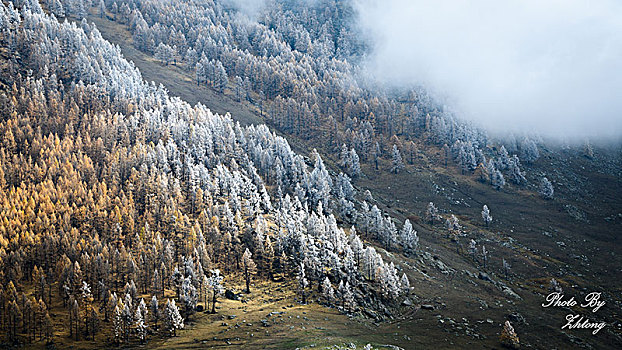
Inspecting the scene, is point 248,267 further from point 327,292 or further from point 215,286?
point 327,292

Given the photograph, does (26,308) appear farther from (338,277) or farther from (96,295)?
(338,277)

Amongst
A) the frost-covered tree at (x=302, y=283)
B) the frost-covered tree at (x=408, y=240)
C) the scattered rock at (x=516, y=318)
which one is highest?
the frost-covered tree at (x=408, y=240)

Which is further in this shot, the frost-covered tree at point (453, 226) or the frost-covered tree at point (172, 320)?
the frost-covered tree at point (453, 226)

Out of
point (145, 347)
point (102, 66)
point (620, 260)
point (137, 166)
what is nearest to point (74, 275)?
point (145, 347)

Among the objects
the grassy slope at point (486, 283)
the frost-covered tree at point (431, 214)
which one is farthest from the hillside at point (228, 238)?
the frost-covered tree at point (431, 214)

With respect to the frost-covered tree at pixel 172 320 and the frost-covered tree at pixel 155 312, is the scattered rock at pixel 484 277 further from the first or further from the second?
the frost-covered tree at pixel 155 312

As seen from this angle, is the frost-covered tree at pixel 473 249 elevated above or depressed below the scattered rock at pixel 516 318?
above

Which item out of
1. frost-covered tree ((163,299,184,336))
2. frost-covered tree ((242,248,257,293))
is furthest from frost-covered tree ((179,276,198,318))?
frost-covered tree ((242,248,257,293))

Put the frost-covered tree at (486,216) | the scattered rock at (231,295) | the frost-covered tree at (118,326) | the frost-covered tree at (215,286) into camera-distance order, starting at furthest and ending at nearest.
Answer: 1. the frost-covered tree at (486,216)
2. the scattered rock at (231,295)
3. the frost-covered tree at (215,286)
4. the frost-covered tree at (118,326)

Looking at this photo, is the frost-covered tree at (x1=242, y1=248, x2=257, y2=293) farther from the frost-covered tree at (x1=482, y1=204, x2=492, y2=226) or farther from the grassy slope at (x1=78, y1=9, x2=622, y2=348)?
the frost-covered tree at (x1=482, y1=204, x2=492, y2=226)
